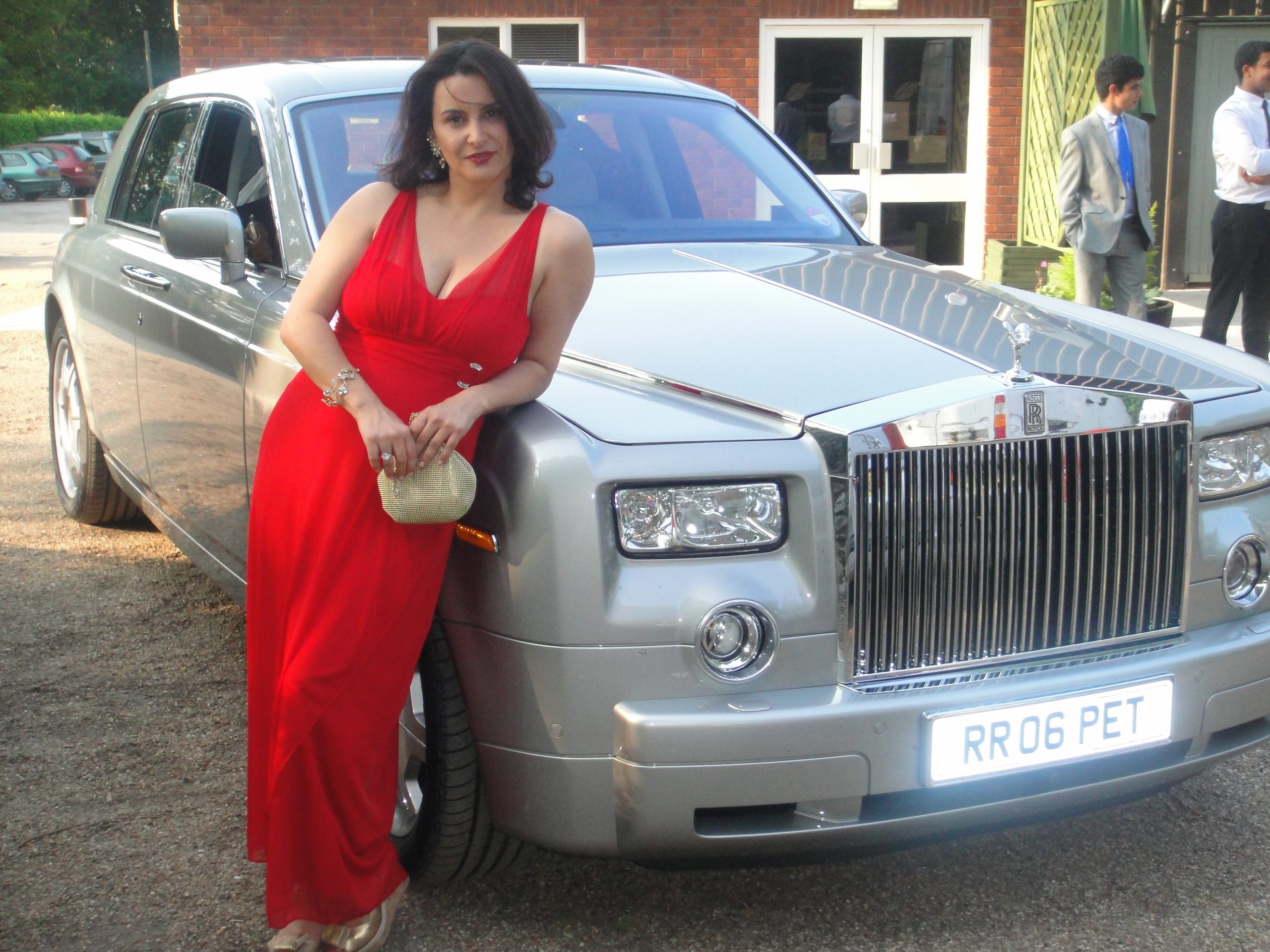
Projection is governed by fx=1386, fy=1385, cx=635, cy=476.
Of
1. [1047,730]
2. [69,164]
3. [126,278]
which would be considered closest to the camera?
[1047,730]

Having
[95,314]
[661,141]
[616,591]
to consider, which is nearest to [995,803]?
[616,591]

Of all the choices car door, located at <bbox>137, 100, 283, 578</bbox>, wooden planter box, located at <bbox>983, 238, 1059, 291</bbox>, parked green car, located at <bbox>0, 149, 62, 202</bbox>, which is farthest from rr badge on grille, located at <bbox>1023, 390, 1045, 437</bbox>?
parked green car, located at <bbox>0, 149, 62, 202</bbox>

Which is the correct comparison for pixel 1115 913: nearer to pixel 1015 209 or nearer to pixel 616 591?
pixel 616 591

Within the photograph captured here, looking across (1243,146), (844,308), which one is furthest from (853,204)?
(1243,146)

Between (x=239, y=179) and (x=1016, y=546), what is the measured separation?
97.7 inches

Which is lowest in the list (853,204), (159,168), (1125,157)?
(853,204)

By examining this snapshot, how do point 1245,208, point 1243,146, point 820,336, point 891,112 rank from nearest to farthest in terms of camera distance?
point 820,336
point 1243,146
point 1245,208
point 891,112

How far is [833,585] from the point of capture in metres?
2.46

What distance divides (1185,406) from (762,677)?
3.35 feet

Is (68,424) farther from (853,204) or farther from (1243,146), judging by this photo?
(1243,146)

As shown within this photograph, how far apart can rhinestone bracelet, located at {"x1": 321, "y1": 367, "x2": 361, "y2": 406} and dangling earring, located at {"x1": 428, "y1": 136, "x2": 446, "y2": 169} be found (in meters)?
0.49

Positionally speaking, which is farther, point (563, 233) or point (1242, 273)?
point (1242, 273)

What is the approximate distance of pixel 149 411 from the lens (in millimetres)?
4297

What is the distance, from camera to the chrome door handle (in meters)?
4.17
